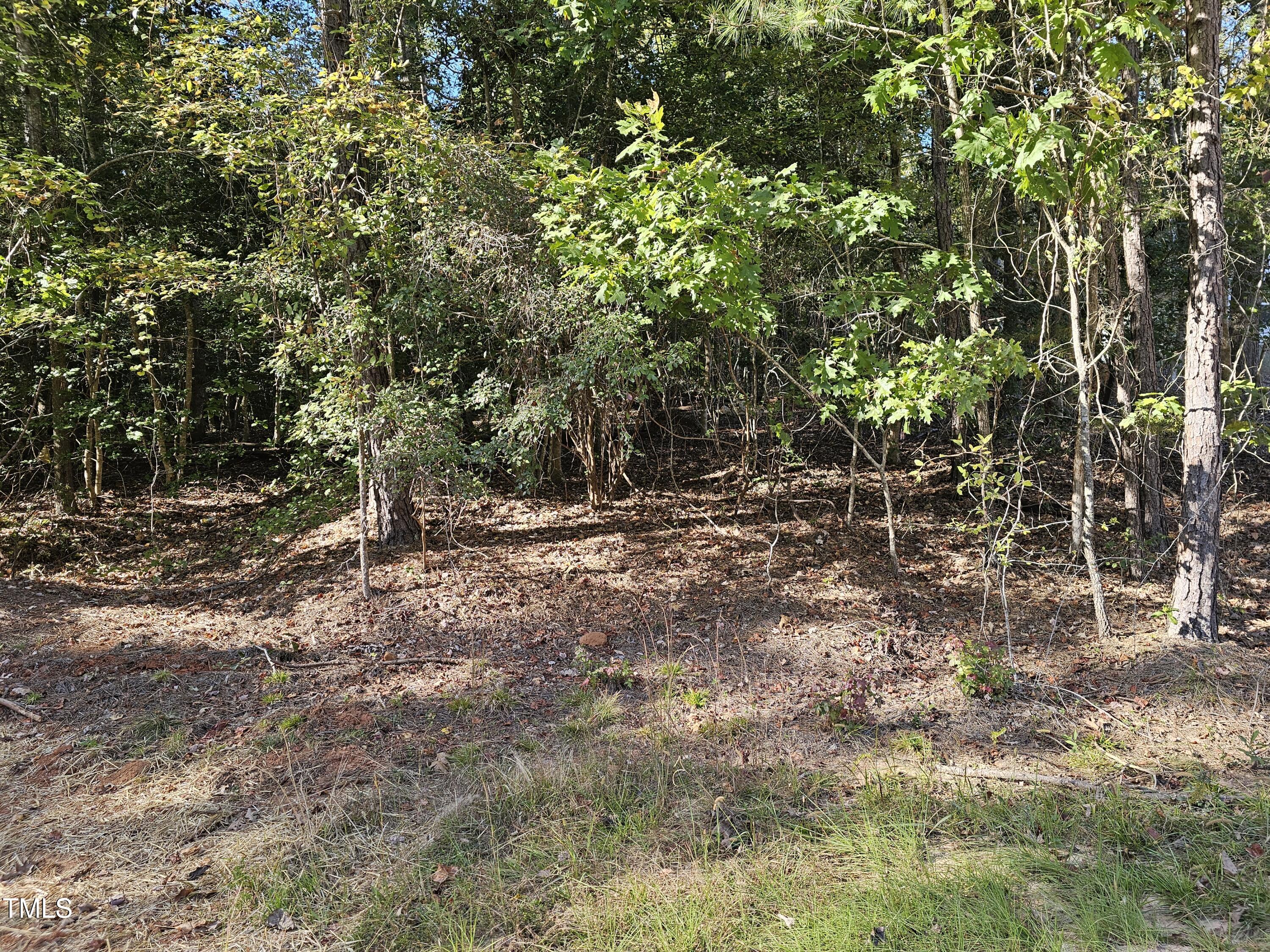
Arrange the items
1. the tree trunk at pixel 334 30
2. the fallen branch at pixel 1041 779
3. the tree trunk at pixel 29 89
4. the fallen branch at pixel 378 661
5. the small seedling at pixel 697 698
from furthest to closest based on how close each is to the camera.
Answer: the tree trunk at pixel 334 30
the tree trunk at pixel 29 89
the fallen branch at pixel 378 661
the small seedling at pixel 697 698
the fallen branch at pixel 1041 779

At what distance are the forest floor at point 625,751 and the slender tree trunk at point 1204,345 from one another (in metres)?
0.40

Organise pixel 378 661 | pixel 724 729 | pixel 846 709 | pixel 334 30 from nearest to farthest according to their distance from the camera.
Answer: pixel 724 729
pixel 846 709
pixel 378 661
pixel 334 30

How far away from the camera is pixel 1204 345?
5016 millimetres

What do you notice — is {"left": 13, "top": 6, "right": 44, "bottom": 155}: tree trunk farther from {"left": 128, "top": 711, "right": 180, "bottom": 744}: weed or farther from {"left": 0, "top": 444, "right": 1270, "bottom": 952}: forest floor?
{"left": 128, "top": 711, "right": 180, "bottom": 744}: weed

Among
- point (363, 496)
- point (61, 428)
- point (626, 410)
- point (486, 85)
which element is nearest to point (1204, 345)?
point (626, 410)

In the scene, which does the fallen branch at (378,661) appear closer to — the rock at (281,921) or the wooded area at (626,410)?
the wooded area at (626,410)

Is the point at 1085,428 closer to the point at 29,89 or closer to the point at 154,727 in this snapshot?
the point at 154,727

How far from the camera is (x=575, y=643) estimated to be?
5781mm

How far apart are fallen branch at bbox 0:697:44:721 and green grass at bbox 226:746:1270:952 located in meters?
2.51

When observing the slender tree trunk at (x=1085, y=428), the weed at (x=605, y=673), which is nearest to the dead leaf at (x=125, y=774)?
the weed at (x=605, y=673)

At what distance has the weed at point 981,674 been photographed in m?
4.79

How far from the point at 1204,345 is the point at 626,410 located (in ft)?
14.2

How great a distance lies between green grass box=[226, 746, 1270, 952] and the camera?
8.66 feet

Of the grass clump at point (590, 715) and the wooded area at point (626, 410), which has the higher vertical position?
the wooded area at point (626, 410)
